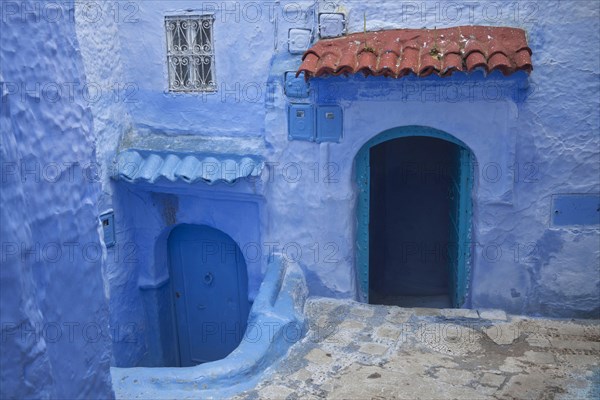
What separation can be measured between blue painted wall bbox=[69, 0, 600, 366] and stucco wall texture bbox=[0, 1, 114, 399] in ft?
16.0

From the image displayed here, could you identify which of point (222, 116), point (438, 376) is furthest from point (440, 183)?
point (438, 376)

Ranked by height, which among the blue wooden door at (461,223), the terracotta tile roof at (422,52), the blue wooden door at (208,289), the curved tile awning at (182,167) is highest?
the terracotta tile roof at (422,52)

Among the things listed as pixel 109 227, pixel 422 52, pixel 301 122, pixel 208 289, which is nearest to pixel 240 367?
pixel 301 122

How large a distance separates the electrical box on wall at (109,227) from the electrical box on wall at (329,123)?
106 inches

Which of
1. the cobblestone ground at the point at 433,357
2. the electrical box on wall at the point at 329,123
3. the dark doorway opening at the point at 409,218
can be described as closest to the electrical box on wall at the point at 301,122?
the electrical box on wall at the point at 329,123

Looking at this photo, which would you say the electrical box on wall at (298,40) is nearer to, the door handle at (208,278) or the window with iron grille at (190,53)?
the window with iron grille at (190,53)

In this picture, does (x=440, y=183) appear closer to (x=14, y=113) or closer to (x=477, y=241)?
(x=477, y=241)

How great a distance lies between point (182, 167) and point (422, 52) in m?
3.02

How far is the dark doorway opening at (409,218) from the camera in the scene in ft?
33.4

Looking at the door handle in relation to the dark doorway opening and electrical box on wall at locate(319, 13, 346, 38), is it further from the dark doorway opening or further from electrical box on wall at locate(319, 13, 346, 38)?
electrical box on wall at locate(319, 13, 346, 38)

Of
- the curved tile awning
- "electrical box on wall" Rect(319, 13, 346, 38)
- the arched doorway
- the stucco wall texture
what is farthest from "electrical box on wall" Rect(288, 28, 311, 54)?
the stucco wall texture

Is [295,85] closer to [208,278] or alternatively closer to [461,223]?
[461,223]

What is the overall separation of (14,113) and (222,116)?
19.2 ft

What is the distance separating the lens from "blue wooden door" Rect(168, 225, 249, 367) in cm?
838
